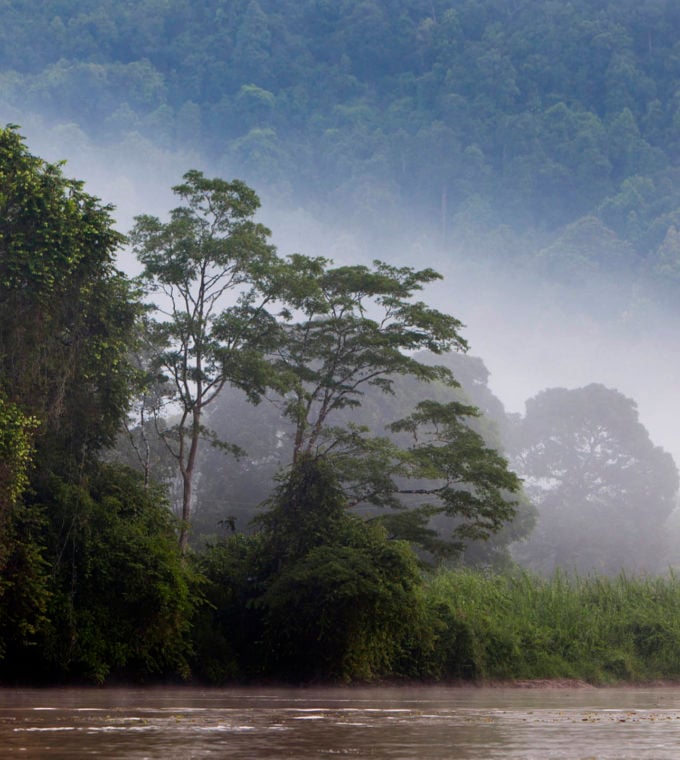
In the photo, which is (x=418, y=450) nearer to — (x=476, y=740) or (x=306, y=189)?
(x=476, y=740)

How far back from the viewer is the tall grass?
76.1ft

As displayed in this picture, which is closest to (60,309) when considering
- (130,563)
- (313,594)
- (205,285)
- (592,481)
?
(130,563)

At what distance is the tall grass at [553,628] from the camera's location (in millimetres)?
23188

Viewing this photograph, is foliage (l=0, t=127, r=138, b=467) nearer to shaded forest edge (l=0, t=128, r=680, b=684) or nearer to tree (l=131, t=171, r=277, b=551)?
shaded forest edge (l=0, t=128, r=680, b=684)

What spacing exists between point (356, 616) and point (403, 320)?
14.4m

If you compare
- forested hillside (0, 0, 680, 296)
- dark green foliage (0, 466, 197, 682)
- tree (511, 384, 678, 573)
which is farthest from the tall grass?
forested hillside (0, 0, 680, 296)

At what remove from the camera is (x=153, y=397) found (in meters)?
37.8

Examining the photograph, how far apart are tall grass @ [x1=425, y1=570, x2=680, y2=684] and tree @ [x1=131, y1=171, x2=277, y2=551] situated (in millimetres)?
8240

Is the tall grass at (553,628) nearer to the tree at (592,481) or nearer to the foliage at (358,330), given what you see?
the foliage at (358,330)

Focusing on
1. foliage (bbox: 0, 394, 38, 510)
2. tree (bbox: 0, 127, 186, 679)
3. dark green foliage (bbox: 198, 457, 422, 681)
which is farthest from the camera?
dark green foliage (bbox: 198, 457, 422, 681)

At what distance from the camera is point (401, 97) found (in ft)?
578

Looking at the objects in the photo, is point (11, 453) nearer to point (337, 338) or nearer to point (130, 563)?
point (130, 563)

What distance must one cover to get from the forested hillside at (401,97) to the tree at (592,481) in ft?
217

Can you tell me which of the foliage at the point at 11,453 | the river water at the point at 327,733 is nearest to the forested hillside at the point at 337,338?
the foliage at the point at 11,453
